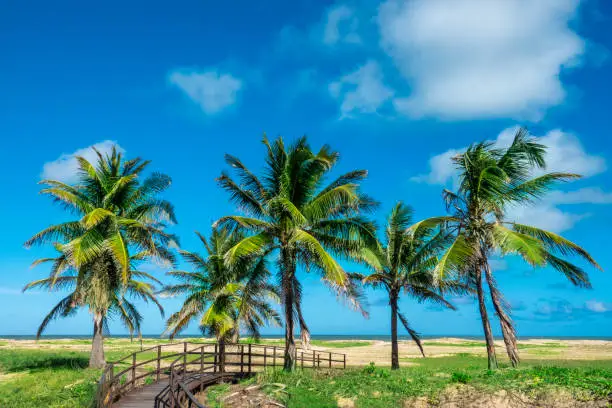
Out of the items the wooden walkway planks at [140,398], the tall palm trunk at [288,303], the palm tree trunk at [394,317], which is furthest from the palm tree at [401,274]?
the wooden walkway planks at [140,398]

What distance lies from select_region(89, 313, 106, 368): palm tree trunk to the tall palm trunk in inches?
412

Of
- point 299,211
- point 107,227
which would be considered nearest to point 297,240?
point 299,211

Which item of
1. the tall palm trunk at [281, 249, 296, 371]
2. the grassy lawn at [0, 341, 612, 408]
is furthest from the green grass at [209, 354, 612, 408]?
the tall palm trunk at [281, 249, 296, 371]

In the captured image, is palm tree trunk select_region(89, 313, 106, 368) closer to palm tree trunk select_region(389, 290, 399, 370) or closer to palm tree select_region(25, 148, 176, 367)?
palm tree select_region(25, 148, 176, 367)

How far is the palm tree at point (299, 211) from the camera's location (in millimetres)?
19266

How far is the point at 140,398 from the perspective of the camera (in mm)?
14062

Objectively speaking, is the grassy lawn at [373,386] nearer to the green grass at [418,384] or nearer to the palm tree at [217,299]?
the green grass at [418,384]

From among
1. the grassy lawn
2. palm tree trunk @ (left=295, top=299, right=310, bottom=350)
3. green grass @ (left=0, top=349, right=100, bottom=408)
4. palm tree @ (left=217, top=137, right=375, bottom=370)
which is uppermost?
palm tree @ (left=217, top=137, right=375, bottom=370)

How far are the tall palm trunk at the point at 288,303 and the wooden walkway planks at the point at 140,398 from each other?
207 inches

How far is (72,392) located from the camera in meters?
17.8

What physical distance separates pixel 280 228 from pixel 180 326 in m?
10.4

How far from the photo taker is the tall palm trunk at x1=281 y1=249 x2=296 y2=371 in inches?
756

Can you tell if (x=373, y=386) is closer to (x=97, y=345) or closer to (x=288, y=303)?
(x=288, y=303)

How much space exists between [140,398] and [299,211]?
8.87 meters
